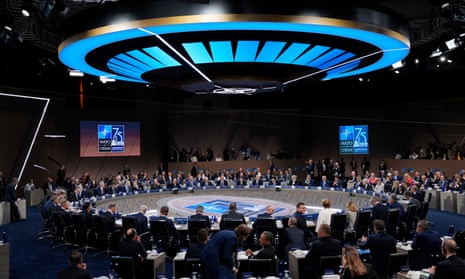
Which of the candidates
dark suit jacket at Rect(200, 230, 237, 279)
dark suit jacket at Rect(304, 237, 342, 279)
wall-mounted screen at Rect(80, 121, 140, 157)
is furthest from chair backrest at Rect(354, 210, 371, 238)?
wall-mounted screen at Rect(80, 121, 140, 157)

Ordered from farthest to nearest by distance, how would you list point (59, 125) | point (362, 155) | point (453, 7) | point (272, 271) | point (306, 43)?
point (362, 155) < point (59, 125) < point (453, 7) < point (306, 43) < point (272, 271)

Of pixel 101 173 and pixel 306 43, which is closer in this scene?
pixel 306 43

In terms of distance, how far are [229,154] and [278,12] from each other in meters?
17.9

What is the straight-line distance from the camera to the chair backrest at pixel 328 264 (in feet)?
18.9

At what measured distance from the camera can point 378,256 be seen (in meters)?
6.41

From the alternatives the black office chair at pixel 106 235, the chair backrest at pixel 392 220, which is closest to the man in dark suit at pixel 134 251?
the black office chair at pixel 106 235

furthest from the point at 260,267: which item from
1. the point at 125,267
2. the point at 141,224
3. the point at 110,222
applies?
the point at 110,222

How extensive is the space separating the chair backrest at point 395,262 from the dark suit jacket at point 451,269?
5.20 feet

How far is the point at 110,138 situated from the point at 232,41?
15.1 m

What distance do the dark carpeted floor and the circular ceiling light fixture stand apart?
4.88 metres

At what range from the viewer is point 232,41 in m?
9.13

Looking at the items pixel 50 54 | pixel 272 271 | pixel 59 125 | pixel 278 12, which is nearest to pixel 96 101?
pixel 59 125

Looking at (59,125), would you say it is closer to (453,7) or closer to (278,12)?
(278,12)

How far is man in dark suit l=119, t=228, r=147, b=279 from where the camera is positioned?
21.1ft
